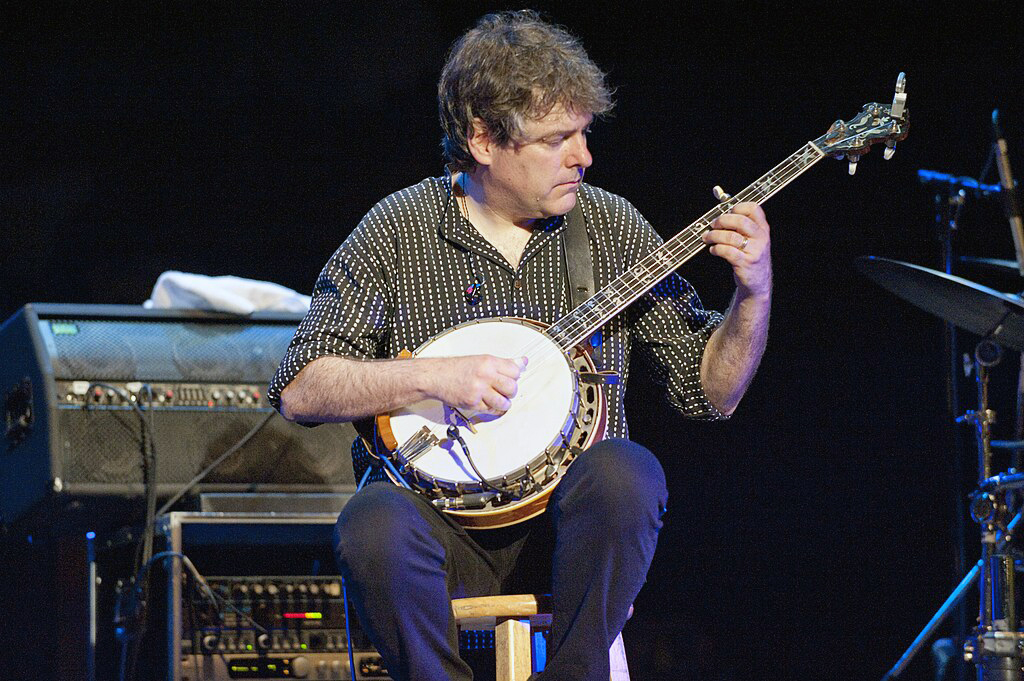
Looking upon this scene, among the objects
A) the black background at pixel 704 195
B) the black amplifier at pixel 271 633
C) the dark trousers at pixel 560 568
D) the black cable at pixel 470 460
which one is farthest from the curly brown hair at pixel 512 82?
the black background at pixel 704 195

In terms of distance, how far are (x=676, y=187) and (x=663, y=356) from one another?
A: 2.07 m

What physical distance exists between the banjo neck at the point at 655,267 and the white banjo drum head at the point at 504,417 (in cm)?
7

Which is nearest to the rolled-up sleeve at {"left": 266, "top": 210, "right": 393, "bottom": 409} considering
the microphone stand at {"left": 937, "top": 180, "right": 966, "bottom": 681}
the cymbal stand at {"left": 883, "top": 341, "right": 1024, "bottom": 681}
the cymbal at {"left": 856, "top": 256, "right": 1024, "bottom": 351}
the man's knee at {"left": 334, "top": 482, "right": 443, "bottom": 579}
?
the man's knee at {"left": 334, "top": 482, "right": 443, "bottom": 579}

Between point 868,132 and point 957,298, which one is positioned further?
point 957,298

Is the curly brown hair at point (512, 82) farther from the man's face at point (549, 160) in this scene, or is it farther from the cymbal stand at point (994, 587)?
the cymbal stand at point (994, 587)

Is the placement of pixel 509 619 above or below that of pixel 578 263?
below

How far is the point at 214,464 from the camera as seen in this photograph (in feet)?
11.3

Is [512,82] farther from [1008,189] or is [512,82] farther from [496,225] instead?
[1008,189]

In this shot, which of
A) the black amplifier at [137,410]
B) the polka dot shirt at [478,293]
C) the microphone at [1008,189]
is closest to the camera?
the polka dot shirt at [478,293]

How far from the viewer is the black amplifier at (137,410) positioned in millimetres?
3332

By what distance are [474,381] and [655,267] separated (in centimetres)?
50

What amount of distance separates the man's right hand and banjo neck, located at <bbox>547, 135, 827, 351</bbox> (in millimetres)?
192

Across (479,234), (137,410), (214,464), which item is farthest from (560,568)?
(137,410)

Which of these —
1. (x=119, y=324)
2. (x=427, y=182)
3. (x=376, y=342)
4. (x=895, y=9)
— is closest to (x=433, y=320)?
(x=376, y=342)
